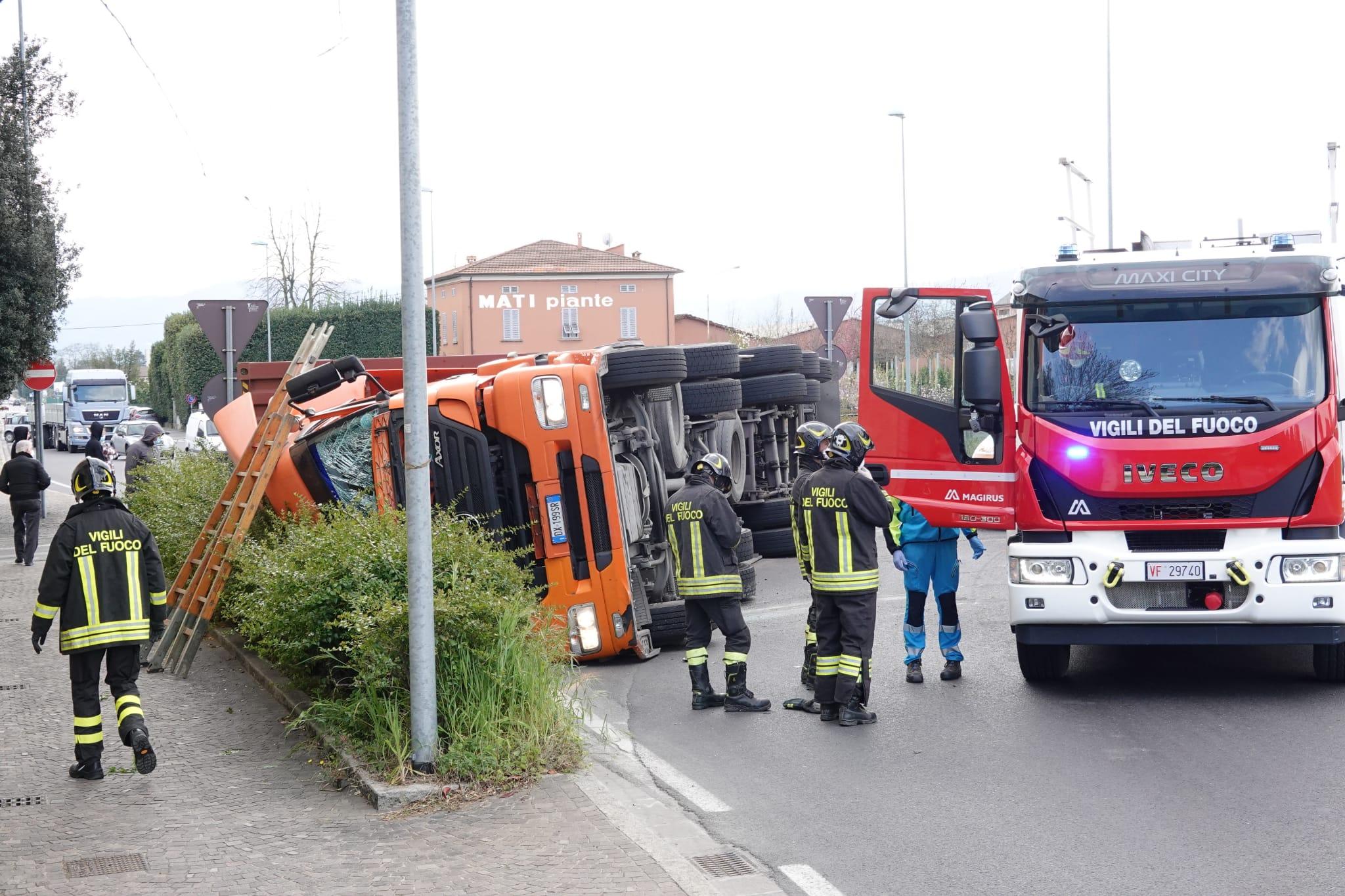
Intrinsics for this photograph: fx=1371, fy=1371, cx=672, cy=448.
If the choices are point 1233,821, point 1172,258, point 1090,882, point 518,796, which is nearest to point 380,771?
point 518,796

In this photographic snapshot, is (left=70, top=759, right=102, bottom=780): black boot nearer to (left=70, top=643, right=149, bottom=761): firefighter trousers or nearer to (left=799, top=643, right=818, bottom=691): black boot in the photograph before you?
(left=70, top=643, right=149, bottom=761): firefighter trousers

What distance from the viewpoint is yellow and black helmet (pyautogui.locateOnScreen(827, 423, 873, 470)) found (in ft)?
26.8

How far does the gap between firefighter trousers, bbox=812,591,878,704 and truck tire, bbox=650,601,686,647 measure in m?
Result: 2.24

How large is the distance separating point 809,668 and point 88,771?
440cm

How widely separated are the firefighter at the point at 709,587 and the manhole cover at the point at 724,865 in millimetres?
2813

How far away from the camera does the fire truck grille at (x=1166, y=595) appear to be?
8.05 metres

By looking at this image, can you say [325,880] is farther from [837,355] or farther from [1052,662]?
[837,355]

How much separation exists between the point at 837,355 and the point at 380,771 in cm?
1570

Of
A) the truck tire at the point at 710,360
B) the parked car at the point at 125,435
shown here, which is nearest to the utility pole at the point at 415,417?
the truck tire at the point at 710,360

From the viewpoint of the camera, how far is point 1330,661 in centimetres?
837

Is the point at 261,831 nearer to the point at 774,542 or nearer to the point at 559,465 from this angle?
the point at 559,465

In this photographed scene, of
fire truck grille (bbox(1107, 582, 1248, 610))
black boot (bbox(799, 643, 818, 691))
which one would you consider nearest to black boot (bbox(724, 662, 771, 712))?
black boot (bbox(799, 643, 818, 691))

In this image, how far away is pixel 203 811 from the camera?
6301 millimetres

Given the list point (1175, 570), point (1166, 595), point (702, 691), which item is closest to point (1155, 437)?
point (1175, 570)
